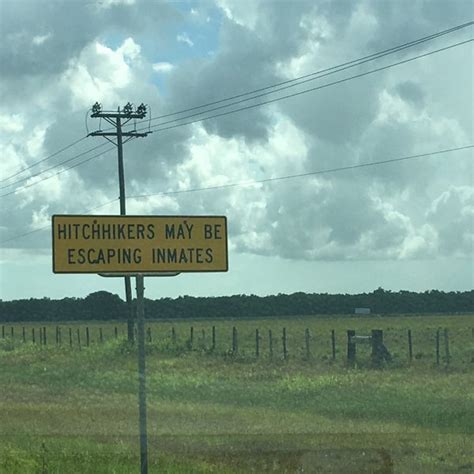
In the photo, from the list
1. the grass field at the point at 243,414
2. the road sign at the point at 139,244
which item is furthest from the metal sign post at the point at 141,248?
the grass field at the point at 243,414

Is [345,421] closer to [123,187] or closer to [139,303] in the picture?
[139,303]

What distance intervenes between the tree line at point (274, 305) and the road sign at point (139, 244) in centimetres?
8211

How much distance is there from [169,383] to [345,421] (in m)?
9.75

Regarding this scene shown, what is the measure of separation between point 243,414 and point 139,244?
1031 centimetres

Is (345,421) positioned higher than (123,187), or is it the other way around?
(123,187)

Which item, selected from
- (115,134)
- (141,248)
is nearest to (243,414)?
(141,248)

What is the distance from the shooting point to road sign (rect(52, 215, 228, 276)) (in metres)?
9.04

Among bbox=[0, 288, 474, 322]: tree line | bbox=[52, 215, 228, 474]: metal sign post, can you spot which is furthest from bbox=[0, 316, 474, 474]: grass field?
bbox=[0, 288, 474, 322]: tree line

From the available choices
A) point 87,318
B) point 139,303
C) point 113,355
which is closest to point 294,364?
point 113,355

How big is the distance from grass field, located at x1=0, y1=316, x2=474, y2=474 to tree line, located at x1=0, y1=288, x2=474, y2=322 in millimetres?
56759

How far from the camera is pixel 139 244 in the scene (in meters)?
9.21

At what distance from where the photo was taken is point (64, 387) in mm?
27547

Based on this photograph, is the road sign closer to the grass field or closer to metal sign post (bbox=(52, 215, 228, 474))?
metal sign post (bbox=(52, 215, 228, 474))

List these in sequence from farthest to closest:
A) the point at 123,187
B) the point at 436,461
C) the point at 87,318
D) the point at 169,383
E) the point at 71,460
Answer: the point at 87,318, the point at 123,187, the point at 169,383, the point at 436,461, the point at 71,460
